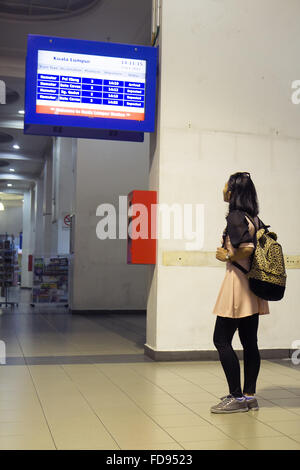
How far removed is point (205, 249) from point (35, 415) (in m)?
2.97

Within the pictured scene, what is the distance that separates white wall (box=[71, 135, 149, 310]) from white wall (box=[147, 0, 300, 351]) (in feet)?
17.1

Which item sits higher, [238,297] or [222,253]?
[222,253]

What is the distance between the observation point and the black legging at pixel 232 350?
12.4 feet

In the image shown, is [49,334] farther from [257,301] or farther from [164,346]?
[257,301]

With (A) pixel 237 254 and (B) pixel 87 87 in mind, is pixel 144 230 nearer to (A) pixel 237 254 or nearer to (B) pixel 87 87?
(B) pixel 87 87

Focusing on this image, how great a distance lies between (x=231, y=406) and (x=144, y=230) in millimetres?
2599

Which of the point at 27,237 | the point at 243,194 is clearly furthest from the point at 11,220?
the point at 243,194

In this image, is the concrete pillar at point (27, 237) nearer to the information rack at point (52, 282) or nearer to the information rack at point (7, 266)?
the information rack at point (7, 266)

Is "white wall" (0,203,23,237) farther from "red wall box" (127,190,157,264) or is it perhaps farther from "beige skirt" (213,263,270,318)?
"beige skirt" (213,263,270,318)

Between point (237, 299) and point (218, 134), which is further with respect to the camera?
point (218, 134)

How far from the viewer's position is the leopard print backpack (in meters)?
3.69

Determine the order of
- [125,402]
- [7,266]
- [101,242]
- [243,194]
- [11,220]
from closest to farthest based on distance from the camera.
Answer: [243,194] → [125,402] → [101,242] → [7,266] → [11,220]

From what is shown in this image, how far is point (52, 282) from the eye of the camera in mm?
12453

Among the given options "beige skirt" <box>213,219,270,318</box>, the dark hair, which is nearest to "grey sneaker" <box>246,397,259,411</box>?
"beige skirt" <box>213,219,270,318</box>
